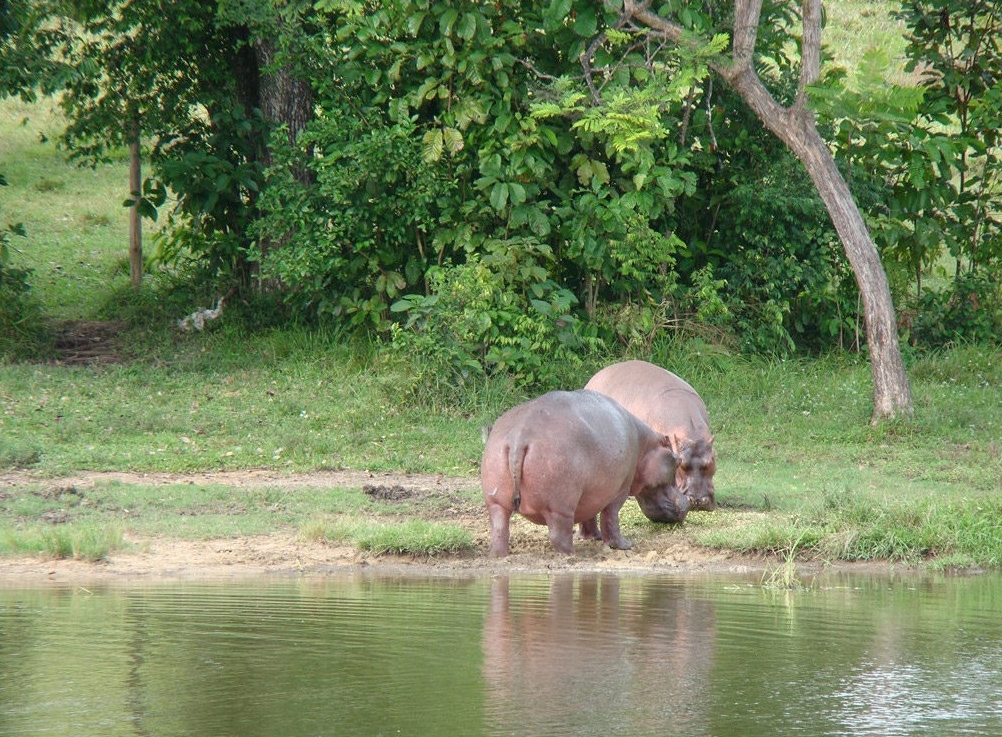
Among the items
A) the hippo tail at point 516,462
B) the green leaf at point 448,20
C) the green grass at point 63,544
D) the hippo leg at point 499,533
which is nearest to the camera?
the green grass at point 63,544

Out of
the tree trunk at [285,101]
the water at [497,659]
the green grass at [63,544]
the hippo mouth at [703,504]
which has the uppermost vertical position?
the tree trunk at [285,101]

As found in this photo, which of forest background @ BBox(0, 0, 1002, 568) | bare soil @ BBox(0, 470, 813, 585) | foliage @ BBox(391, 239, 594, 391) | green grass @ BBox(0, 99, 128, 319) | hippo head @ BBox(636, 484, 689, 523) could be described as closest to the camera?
bare soil @ BBox(0, 470, 813, 585)

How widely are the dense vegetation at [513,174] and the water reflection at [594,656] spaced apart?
17.6 feet

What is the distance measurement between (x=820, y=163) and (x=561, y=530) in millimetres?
5682

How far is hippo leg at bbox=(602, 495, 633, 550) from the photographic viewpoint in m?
8.58

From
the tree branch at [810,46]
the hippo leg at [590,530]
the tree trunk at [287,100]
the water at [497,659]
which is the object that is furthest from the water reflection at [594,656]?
the tree trunk at [287,100]

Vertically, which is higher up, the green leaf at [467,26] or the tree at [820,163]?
the green leaf at [467,26]

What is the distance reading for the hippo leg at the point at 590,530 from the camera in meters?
8.76

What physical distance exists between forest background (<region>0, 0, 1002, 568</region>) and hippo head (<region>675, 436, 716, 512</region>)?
5.98 feet

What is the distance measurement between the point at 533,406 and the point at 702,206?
737 centimetres

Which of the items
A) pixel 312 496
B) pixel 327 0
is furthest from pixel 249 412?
pixel 327 0

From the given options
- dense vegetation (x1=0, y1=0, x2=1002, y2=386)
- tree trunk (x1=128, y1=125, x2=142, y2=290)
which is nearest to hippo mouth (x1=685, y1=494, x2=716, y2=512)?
dense vegetation (x1=0, y1=0, x2=1002, y2=386)

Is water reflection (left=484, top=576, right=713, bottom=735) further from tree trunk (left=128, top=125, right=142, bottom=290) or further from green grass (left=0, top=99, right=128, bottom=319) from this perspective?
green grass (left=0, top=99, right=128, bottom=319)

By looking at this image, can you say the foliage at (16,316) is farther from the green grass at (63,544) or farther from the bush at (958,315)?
the bush at (958,315)
